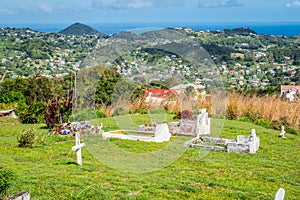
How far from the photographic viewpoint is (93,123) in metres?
14.1

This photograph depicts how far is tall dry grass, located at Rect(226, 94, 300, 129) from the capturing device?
53.5 feet

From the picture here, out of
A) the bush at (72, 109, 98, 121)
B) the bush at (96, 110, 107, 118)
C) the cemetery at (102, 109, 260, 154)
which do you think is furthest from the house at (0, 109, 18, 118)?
the cemetery at (102, 109, 260, 154)

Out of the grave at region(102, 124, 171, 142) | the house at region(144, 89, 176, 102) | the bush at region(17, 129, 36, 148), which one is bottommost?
the grave at region(102, 124, 171, 142)

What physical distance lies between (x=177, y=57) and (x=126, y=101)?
4.12 metres

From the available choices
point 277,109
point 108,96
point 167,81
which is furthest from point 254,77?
point 167,81

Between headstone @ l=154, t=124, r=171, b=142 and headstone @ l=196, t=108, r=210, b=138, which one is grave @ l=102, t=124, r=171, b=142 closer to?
headstone @ l=154, t=124, r=171, b=142

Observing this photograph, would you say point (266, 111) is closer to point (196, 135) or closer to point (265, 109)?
point (265, 109)

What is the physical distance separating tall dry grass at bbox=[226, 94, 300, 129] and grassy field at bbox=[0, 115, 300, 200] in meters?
4.61

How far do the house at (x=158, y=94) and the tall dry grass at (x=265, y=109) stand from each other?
3.29 metres

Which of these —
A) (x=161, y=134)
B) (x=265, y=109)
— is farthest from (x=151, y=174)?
(x=265, y=109)

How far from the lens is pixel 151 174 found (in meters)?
8.43

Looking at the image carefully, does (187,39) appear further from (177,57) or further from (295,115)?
(295,115)

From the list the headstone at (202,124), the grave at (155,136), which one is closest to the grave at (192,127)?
the headstone at (202,124)

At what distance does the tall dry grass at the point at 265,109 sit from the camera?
1631 centimetres
